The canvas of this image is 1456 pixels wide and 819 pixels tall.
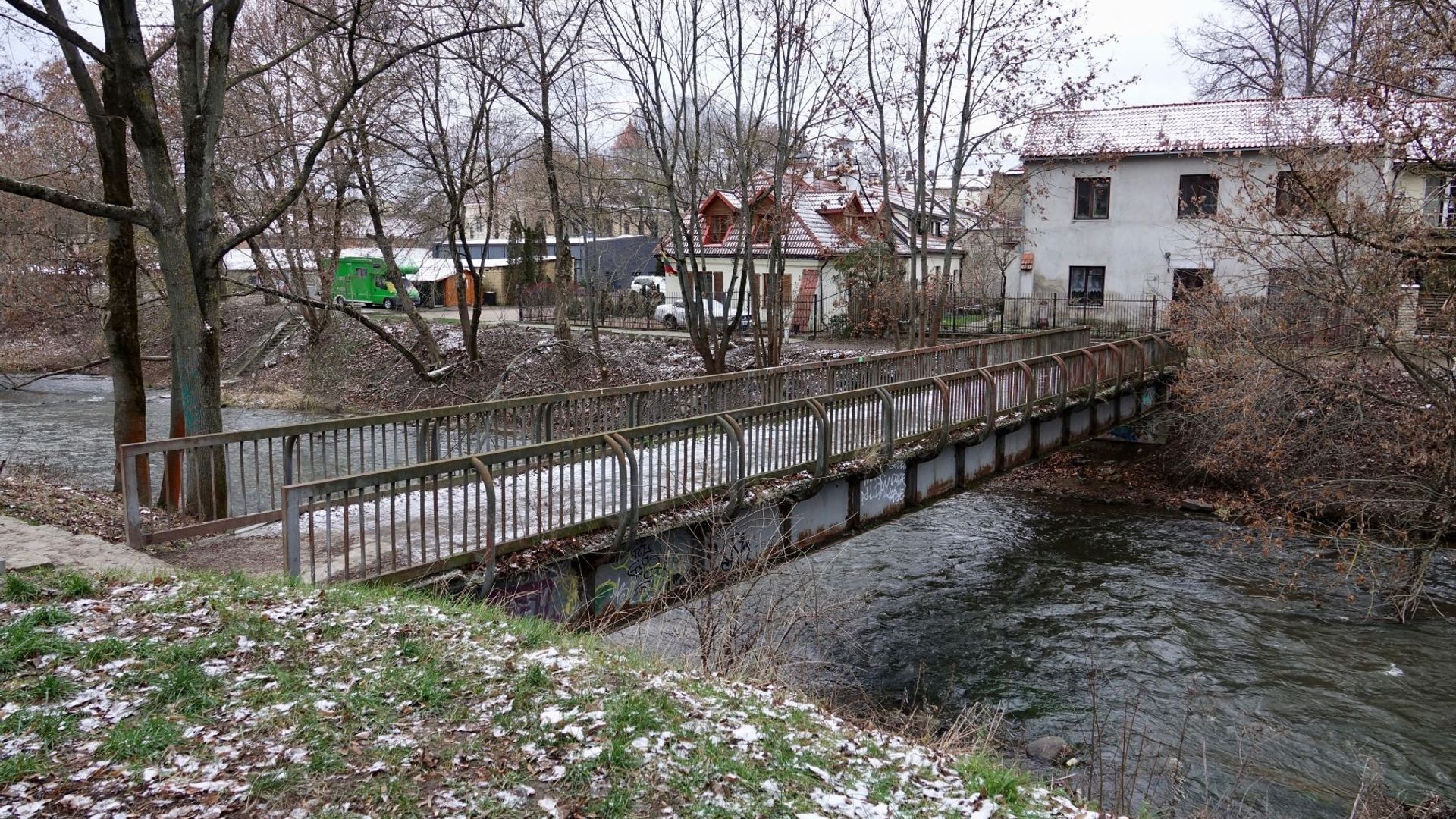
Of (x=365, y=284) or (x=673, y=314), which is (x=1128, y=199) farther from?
(x=365, y=284)

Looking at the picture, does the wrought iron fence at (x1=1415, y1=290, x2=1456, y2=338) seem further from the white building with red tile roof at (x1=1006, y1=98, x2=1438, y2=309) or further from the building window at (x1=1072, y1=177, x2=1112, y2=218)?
the building window at (x1=1072, y1=177, x2=1112, y2=218)

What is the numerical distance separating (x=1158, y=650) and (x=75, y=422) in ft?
85.6

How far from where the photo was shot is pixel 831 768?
5277 millimetres

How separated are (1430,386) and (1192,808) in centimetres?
846

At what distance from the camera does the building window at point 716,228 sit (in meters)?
39.0

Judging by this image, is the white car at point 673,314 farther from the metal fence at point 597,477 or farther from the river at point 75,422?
the metal fence at point 597,477

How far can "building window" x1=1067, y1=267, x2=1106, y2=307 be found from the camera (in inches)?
1362

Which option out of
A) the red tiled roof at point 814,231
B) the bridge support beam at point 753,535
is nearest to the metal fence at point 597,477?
the bridge support beam at point 753,535

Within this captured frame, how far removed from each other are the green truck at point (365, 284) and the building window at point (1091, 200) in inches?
1190

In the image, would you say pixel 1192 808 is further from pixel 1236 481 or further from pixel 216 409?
pixel 1236 481

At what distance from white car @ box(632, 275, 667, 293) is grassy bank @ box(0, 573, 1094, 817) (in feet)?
116

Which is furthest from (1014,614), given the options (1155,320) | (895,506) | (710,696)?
(1155,320)

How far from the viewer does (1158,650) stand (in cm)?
1221

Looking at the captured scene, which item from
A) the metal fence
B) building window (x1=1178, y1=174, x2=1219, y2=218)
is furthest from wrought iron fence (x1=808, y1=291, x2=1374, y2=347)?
the metal fence
